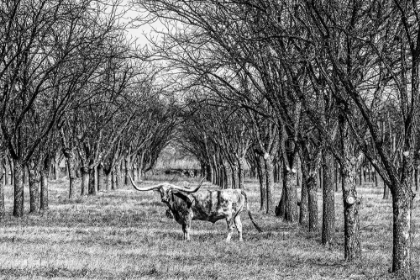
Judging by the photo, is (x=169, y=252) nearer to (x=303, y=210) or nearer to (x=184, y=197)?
(x=184, y=197)

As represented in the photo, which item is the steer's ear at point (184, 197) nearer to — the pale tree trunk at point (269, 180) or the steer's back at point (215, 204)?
the steer's back at point (215, 204)

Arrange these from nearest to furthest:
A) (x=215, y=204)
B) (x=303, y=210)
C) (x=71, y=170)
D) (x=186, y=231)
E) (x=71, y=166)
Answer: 1. (x=186, y=231)
2. (x=215, y=204)
3. (x=303, y=210)
4. (x=71, y=166)
5. (x=71, y=170)

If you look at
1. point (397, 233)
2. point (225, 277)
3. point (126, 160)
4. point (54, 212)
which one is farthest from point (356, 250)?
point (126, 160)

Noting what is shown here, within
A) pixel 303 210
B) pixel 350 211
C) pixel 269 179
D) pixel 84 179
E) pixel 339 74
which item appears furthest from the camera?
pixel 84 179

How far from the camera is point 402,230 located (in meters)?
10.2

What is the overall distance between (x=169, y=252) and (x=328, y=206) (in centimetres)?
417

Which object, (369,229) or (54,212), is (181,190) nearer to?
(369,229)

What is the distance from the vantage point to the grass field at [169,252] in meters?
10.0

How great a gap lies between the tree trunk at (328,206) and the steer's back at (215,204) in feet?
7.93

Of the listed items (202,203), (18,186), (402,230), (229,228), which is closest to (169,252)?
(229,228)

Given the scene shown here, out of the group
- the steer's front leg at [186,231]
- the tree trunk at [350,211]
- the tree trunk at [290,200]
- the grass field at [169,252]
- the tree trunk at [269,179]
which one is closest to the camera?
the grass field at [169,252]

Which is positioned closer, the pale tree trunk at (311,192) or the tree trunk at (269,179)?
the pale tree trunk at (311,192)

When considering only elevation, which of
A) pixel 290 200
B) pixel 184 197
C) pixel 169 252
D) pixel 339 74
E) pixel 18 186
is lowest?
pixel 169 252

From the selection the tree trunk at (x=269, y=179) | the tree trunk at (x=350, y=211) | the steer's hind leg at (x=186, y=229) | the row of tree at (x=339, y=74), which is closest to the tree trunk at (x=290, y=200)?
the row of tree at (x=339, y=74)
